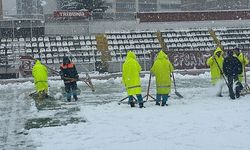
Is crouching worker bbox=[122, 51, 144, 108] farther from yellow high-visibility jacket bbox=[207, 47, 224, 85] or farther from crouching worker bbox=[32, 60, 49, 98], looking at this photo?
crouching worker bbox=[32, 60, 49, 98]

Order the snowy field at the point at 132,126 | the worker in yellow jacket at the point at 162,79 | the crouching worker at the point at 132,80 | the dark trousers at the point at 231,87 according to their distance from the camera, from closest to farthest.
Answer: the snowy field at the point at 132,126 → the crouching worker at the point at 132,80 → the worker in yellow jacket at the point at 162,79 → the dark trousers at the point at 231,87

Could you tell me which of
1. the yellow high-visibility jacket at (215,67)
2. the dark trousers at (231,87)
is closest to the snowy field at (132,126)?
the dark trousers at (231,87)

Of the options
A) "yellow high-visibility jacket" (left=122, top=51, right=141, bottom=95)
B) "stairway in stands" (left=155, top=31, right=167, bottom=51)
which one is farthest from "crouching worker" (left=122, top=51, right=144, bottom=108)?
"stairway in stands" (left=155, top=31, right=167, bottom=51)

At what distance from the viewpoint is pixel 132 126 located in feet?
34.9

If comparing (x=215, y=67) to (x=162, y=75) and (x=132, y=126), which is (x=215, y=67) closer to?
(x=162, y=75)

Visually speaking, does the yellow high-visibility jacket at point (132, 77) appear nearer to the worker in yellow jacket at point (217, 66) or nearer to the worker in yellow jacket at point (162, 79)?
the worker in yellow jacket at point (162, 79)

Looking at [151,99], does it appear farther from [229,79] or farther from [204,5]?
[204,5]

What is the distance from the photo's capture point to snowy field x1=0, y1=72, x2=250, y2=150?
8812mm

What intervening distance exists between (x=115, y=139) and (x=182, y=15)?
3505 centimetres

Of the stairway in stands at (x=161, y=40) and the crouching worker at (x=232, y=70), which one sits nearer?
the crouching worker at (x=232, y=70)

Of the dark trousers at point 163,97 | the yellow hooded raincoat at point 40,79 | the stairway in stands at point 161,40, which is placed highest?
the stairway in stands at point 161,40

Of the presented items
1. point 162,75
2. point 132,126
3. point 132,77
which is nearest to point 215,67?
point 162,75

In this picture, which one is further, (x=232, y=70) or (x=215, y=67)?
(x=215, y=67)

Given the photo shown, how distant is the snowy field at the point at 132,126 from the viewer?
Answer: 28.9 ft
